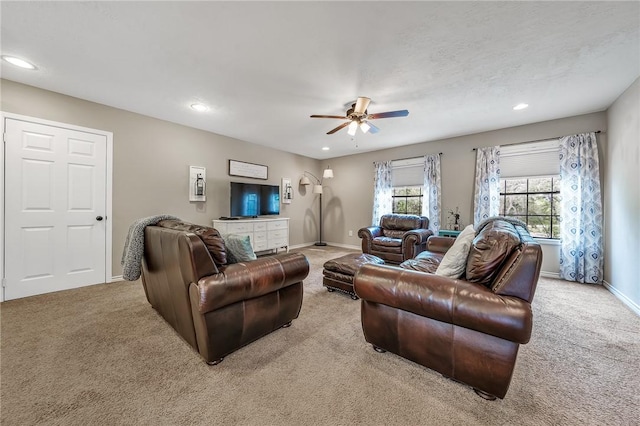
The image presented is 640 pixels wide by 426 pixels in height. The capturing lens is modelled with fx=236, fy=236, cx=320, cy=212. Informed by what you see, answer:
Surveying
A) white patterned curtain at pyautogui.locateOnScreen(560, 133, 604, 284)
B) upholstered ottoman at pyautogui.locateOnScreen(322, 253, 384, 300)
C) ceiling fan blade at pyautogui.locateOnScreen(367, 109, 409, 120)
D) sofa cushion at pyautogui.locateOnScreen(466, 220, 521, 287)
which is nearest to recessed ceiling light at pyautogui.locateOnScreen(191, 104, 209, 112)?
ceiling fan blade at pyautogui.locateOnScreen(367, 109, 409, 120)

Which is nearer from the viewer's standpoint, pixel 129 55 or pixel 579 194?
pixel 129 55

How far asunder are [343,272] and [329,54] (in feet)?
7.79

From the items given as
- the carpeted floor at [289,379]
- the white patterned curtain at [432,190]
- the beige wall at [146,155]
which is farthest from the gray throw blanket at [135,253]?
the white patterned curtain at [432,190]

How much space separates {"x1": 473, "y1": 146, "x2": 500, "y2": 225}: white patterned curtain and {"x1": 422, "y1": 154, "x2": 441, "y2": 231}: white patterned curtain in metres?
0.69

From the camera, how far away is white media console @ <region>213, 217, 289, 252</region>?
180 inches

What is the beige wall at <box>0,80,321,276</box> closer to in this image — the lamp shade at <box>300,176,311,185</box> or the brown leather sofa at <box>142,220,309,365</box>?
the lamp shade at <box>300,176,311,185</box>

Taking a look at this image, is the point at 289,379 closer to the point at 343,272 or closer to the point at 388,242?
the point at 343,272

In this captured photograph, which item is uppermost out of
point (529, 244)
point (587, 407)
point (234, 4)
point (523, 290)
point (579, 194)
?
point (234, 4)

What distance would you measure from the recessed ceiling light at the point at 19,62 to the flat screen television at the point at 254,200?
2.79m

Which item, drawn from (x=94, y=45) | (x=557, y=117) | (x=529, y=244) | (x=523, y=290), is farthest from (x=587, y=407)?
(x=94, y=45)

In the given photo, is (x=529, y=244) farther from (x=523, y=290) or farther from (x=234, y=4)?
(x=234, y=4)

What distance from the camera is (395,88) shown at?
287cm

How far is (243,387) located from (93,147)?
384 centimetres

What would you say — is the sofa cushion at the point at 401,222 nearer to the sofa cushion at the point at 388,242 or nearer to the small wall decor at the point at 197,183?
the sofa cushion at the point at 388,242
